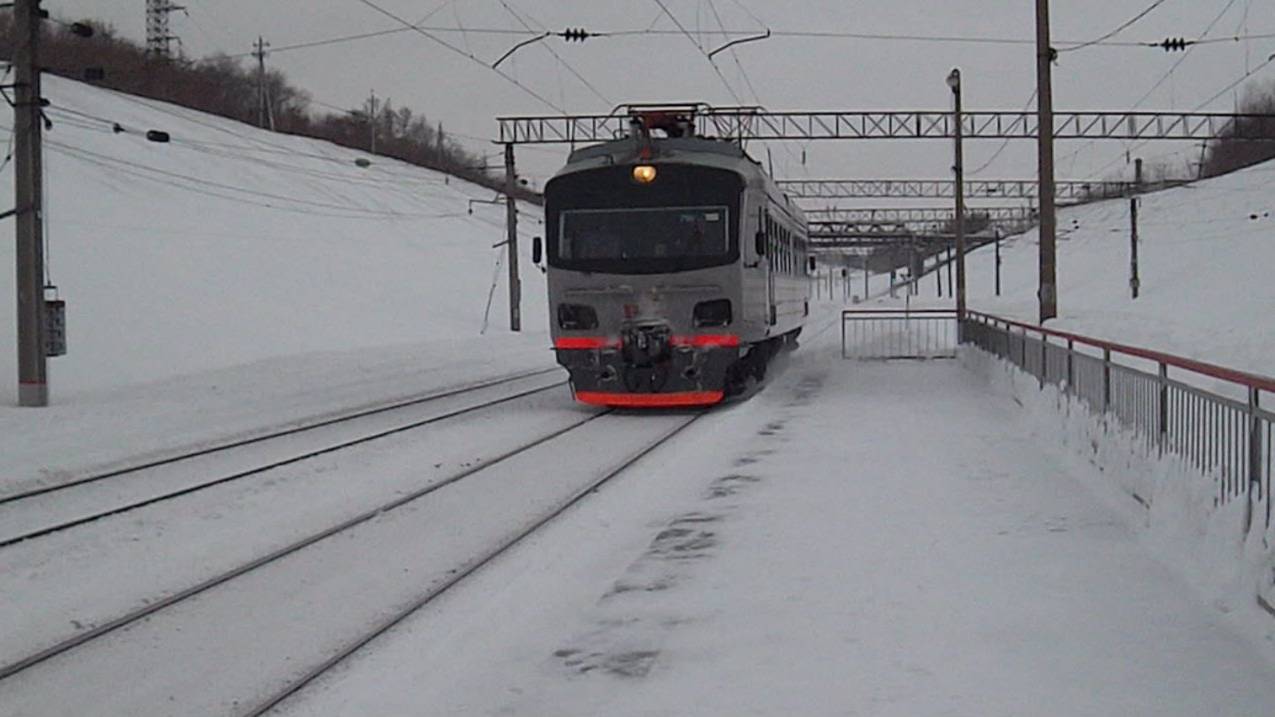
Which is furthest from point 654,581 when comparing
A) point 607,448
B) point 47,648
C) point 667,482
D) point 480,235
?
point 480,235

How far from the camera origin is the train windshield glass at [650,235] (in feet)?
59.1

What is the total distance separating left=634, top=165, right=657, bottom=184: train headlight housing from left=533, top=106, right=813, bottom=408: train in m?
0.01

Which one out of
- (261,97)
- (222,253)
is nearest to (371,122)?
(261,97)

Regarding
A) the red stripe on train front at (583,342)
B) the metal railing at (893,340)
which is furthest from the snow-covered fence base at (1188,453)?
the metal railing at (893,340)

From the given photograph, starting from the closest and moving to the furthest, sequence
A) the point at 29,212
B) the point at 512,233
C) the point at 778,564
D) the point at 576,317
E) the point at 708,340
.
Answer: the point at 778,564 → the point at 708,340 → the point at 576,317 → the point at 29,212 → the point at 512,233

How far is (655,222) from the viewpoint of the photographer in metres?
18.2

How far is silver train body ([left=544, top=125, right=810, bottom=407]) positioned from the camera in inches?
701

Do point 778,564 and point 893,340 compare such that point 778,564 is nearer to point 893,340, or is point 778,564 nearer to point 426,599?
point 426,599

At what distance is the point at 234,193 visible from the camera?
5553 cm

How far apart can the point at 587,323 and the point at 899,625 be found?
11.6m

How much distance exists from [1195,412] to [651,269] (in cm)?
1032

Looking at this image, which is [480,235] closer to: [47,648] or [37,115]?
[37,115]

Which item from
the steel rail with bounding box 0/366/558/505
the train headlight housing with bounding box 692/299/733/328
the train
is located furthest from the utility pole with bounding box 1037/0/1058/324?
the steel rail with bounding box 0/366/558/505

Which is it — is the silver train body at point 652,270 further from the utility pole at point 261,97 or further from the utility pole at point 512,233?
the utility pole at point 261,97
